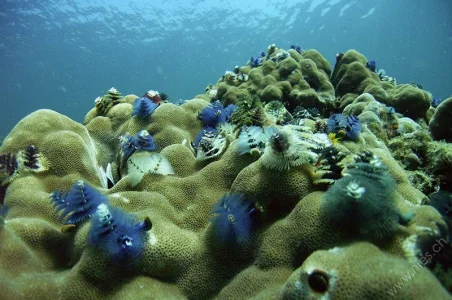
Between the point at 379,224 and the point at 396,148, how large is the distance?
319 cm

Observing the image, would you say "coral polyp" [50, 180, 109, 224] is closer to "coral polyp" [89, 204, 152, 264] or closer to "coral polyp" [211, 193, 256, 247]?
"coral polyp" [89, 204, 152, 264]

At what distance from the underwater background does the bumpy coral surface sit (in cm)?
4096

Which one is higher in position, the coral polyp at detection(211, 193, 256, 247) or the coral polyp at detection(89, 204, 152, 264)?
the coral polyp at detection(211, 193, 256, 247)

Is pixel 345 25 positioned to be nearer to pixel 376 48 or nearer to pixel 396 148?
pixel 376 48

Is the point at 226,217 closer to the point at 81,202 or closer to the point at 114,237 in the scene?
the point at 114,237

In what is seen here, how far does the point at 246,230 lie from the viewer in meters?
2.33

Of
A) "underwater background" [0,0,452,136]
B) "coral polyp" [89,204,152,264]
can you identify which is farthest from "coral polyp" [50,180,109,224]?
"underwater background" [0,0,452,136]

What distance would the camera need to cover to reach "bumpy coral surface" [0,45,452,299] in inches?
68.2

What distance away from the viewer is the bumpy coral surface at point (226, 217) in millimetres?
1731

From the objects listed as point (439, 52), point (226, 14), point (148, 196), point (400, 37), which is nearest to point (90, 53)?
point (226, 14)

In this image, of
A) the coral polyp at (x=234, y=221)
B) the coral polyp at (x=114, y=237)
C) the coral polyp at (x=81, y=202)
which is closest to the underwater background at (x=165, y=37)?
the coral polyp at (x=81, y=202)

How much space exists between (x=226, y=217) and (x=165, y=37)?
7470cm

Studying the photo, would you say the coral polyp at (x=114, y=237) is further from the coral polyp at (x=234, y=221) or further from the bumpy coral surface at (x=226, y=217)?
the coral polyp at (x=234, y=221)

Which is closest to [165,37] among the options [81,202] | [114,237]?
[81,202]
